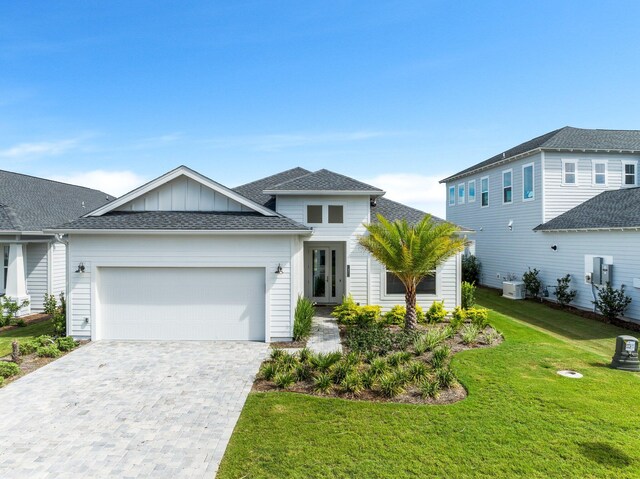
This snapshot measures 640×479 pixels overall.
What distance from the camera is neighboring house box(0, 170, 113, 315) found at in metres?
14.4

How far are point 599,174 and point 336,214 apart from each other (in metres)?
13.9

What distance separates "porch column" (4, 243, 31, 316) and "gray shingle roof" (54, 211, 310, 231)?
5.25 metres

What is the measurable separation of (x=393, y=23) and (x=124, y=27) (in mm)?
10183

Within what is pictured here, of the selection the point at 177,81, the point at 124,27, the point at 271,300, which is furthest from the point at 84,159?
the point at 271,300

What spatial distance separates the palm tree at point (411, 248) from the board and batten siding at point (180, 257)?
2858mm

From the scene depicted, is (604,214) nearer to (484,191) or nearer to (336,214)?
(484,191)

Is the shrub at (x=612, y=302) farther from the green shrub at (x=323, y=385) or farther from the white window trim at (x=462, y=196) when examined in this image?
the white window trim at (x=462, y=196)

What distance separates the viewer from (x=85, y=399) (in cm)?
707

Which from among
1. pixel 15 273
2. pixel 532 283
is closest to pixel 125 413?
pixel 15 273

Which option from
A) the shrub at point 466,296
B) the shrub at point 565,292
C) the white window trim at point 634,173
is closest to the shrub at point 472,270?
the shrub at point 565,292

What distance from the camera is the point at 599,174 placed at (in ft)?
61.8

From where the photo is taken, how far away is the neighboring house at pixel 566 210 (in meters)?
14.5

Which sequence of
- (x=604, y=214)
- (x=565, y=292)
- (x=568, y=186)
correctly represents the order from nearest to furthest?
(x=604, y=214) < (x=565, y=292) < (x=568, y=186)

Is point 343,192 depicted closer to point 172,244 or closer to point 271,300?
point 271,300
